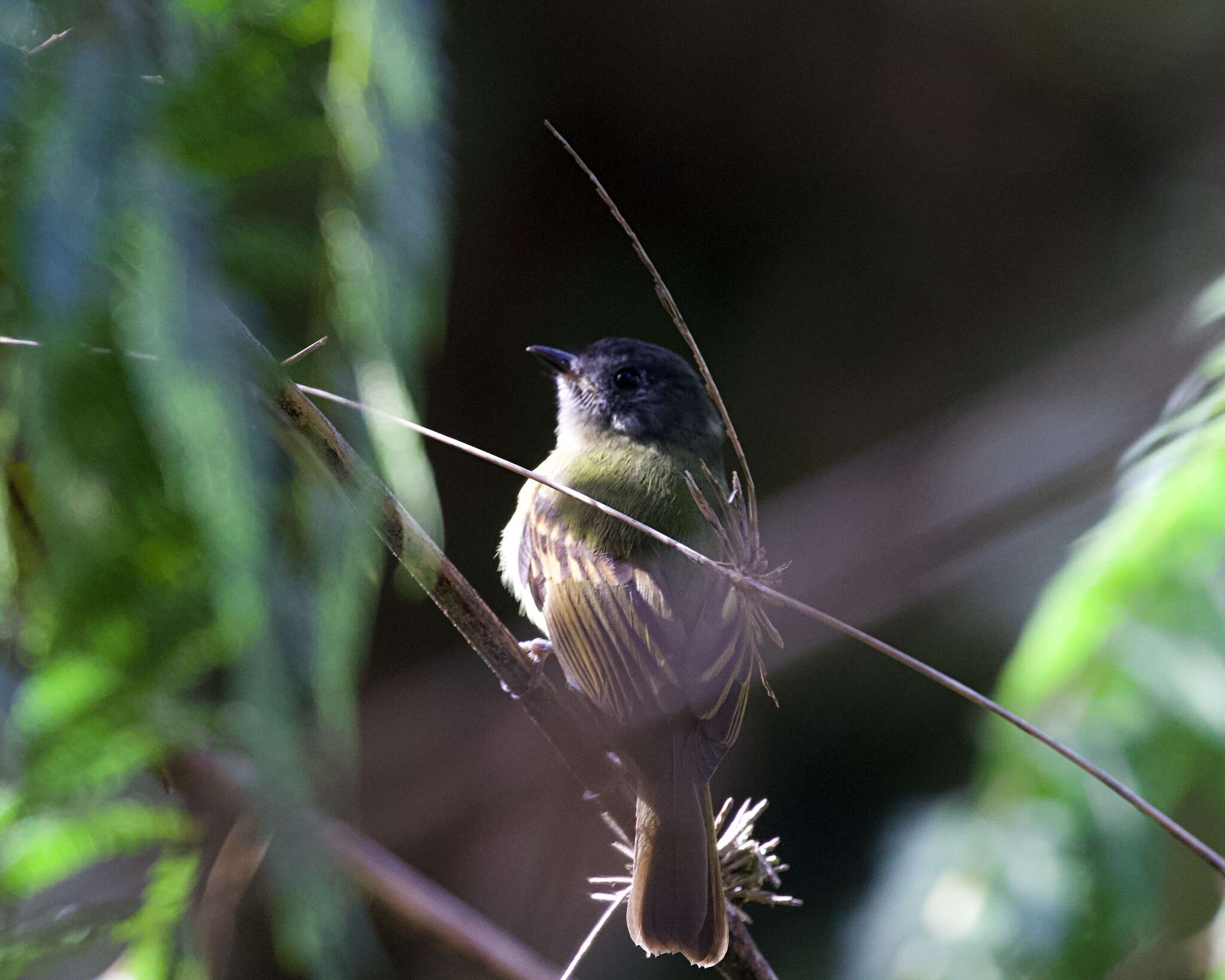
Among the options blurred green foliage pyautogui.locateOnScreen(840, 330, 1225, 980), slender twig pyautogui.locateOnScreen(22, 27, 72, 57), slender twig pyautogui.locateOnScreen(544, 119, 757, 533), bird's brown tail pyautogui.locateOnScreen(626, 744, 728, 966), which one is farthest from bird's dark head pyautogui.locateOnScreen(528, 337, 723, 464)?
slender twig pyautogui.locateOnScreen(22, 27, 72, 57)

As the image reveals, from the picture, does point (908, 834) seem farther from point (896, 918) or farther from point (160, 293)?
point (160, 293)

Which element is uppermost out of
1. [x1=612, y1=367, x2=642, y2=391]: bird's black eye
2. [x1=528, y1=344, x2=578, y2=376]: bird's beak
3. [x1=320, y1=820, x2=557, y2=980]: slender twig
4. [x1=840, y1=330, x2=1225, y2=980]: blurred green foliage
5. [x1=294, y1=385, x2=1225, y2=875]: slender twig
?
[x1=294, y1=385, x2=1225, y2=875]: slender twig

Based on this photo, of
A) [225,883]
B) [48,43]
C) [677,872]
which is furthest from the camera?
[225,883]

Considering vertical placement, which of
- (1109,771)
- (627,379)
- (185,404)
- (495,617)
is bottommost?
(1109,771)

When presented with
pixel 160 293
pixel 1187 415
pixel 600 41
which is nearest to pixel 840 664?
pixel 1187 415

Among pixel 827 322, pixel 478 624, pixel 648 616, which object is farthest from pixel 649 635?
pixel 827 322

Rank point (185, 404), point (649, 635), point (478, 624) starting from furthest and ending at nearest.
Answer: point (649, 635)
point (478, 624)
point (185, 404)

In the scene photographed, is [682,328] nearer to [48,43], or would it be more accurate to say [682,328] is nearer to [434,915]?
[48,43]

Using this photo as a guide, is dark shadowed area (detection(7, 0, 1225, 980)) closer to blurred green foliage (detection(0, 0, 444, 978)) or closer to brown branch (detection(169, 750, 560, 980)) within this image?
brown branch (detection(169, 750, 560, 980))
